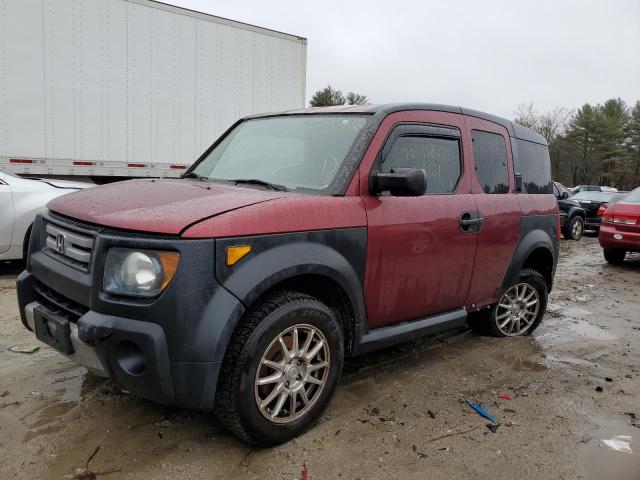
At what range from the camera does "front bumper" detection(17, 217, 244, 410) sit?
2.28m

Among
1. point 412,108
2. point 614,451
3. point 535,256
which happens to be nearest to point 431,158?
point 412,108

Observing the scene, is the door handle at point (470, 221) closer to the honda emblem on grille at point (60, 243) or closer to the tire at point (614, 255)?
the honda emblem on grille at point (60, 243)

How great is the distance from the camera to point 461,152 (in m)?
3.80

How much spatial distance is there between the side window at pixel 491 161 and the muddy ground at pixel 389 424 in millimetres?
1395

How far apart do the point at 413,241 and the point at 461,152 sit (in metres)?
0.97

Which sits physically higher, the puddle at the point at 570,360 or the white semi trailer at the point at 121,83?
the white semi trailer at the point at 121,83

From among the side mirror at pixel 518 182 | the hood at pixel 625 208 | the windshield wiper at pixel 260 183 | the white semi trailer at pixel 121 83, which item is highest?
the white semi trailer at pixel 121 83

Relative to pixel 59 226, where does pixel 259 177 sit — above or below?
above

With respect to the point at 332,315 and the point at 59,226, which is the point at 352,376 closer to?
the point at 332,315

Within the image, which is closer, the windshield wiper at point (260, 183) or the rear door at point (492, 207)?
the windshield wiper at point (260, 183)

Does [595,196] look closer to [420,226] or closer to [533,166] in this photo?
[533,166]

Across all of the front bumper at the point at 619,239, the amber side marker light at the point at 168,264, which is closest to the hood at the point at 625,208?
the front bumper at the point at 619,239

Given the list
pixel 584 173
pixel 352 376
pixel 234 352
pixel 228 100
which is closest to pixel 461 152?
pixel 352 376

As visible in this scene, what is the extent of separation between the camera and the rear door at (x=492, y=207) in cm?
387
